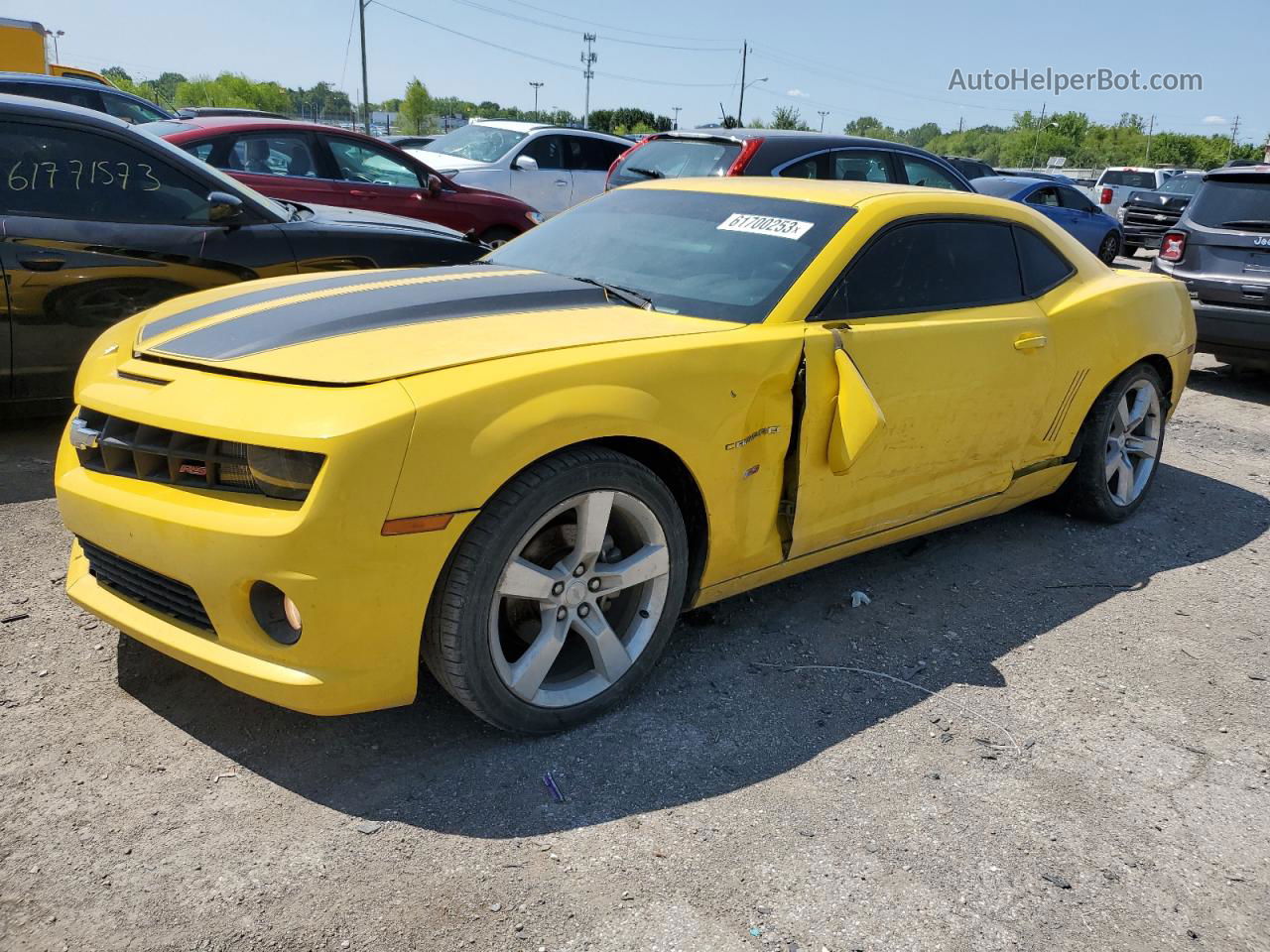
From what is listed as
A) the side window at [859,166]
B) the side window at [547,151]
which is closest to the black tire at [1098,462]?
the side window at [859,166]

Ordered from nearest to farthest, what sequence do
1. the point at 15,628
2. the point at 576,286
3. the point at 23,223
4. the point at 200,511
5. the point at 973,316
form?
the point at 200,511
the point at 15,628
the point at 576,286
the point at 973,316
the point at 23,223

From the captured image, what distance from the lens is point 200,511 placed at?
2363mm

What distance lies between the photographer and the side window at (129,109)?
10508 mm

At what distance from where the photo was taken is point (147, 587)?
255 cm

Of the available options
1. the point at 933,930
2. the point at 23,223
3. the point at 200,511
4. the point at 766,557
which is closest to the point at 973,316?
the point at 766,557

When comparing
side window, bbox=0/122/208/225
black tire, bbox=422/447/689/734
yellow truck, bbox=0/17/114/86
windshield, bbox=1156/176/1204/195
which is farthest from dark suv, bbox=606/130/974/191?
windshield, bbox=1156/176/1204/195

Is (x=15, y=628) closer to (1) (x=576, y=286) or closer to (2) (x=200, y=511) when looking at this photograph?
(2) (x=200, y=511)

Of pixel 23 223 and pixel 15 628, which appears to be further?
pixel 23 223

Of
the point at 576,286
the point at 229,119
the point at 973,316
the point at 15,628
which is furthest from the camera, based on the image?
the point at 229,119

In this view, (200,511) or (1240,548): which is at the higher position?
(200,511)

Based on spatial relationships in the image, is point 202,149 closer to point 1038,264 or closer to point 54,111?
point 54,111

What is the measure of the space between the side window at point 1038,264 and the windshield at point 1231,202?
4552mm

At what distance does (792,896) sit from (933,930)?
1.01ft

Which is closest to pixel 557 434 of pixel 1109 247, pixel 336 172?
pixel 336 172
